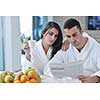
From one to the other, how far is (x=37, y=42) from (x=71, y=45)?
19 cm

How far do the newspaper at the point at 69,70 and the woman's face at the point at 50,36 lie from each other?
0.14m

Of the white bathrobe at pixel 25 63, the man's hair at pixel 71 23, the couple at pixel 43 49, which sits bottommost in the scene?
the white bathrobe at pixel 25 63

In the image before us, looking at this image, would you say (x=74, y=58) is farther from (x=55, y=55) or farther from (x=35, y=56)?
(x=35, y=56)

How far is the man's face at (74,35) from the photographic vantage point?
1313mm

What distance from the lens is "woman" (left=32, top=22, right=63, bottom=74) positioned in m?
1.32

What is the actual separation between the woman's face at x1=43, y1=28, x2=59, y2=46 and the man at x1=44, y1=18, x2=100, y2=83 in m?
0.06

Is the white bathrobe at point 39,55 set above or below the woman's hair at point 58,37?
below

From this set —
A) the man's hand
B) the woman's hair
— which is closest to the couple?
the woman's hair

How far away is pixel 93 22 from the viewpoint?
129 cm

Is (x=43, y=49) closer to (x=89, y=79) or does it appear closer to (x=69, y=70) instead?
(x=69, y=70)

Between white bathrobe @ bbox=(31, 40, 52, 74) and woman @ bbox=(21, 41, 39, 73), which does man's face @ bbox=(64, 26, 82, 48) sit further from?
woman @ bbox=(21, 41, 39, 73)

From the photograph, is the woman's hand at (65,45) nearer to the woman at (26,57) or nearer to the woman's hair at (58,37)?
the woman's hair at (58,37)

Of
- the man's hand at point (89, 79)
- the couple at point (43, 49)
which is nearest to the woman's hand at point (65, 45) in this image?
the couple at point (43, 49)
